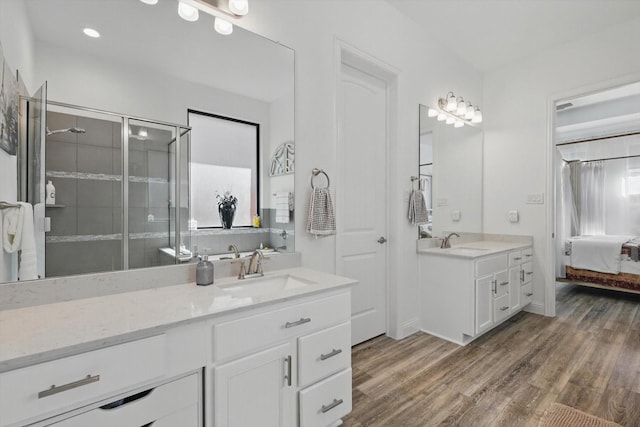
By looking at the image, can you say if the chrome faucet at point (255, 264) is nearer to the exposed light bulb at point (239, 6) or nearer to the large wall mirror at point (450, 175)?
the exposed light bulb at point (239, 6)

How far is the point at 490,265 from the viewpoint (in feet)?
9.02

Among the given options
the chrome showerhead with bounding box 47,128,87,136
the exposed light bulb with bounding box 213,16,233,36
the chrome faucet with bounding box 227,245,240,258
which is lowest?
the chrome faucet with bounding box 227,245,240,258

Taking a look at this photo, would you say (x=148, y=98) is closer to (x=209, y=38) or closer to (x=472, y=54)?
(x=209, y=38)

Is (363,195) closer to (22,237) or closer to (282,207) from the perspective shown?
(282,207)

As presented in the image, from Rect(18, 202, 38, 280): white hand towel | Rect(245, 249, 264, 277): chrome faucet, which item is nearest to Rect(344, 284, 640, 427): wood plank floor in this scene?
Rect(245, 249, 264, 277): chrome faucet

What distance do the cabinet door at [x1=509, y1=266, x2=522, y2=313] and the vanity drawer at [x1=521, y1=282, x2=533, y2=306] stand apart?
105mm

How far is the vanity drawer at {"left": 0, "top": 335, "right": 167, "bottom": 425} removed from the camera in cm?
77

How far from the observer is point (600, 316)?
3.34 m

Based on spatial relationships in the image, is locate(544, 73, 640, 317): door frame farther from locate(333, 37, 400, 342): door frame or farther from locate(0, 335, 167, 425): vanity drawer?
locate(0, 335, 167, 425): vanity drawer

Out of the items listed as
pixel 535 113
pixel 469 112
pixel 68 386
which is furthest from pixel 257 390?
pixel 535 113

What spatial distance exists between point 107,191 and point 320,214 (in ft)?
3.81

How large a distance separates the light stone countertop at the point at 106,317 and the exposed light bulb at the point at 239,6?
147 cm

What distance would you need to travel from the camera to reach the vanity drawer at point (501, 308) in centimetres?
280

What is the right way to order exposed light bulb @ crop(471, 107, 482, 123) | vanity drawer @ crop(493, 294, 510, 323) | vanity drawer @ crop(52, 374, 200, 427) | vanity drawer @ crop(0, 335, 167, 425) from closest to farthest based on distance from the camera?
vanity drawer @ crop(0, 335, 167, 425) < vanity drawer @ crop(52, 374, 200, 427) < vanity drawer @ crop(493, 294, 510, 323) < exposed light bulb @ crop(471, 107, 482, 123)
